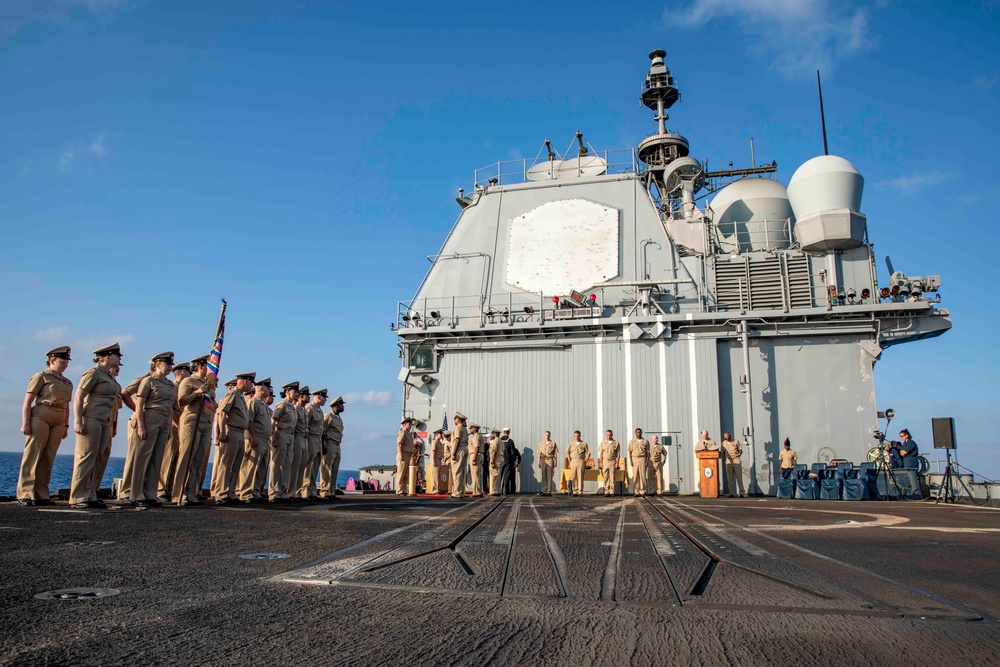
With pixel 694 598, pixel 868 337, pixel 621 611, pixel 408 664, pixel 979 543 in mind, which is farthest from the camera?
pixel 868 337

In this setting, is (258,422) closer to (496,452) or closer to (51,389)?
(51,389)

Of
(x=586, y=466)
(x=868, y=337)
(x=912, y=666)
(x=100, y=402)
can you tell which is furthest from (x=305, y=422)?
(x=868, y=337)

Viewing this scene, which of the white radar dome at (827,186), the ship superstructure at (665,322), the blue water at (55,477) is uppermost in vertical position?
the white radar dome at (827,186)

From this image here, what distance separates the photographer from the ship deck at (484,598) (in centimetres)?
211

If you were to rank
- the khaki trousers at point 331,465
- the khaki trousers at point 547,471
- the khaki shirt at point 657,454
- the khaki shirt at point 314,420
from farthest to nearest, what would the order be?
the khaki trousers at point 547,471 → the khaki shirt at point 657,454 → the khaki trousers at point 331,465 → the khaki shirt at point 314,420

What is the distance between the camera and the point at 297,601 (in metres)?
2.71

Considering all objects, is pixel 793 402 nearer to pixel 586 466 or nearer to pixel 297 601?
pixel 586 466

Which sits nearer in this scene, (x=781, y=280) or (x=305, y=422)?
(x=305, y=422)

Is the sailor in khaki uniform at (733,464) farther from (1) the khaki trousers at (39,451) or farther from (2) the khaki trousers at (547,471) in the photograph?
(1) the khaki trousers at (39,451)

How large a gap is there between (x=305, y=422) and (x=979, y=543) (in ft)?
32.2

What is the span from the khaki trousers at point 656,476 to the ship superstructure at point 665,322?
0.33 meters

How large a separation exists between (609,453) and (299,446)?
8.21 metres

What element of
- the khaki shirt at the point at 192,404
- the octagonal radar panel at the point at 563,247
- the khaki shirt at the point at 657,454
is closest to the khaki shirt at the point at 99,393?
the khaki shirt at the point at 192,404

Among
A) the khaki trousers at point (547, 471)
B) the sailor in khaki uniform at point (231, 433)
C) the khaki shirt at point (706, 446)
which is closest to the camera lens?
the sailor in khaki uniform at point (231, 433)
